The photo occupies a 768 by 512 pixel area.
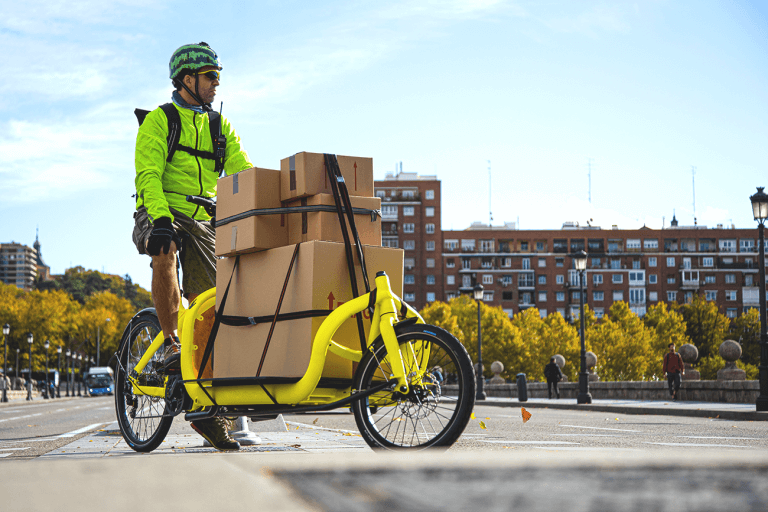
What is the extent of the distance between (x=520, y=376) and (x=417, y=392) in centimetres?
2702

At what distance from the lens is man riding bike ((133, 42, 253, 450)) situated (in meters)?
5.00

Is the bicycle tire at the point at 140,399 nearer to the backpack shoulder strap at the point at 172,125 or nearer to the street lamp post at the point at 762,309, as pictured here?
the backpack shoulder strap at the point at 172,125

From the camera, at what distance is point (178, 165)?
17.5 ft

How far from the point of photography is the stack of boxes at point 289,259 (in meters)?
4.11

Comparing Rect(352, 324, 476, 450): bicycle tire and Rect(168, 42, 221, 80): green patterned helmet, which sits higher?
Rect(168, 42, 221, 80): green patterned helmet

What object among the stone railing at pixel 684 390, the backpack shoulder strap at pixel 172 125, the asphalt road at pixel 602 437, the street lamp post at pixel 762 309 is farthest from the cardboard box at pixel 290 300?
the stone railing at pixel 684 390

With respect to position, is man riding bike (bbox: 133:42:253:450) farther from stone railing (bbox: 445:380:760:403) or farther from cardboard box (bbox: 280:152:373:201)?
stone railing (bbox: 445:380:760:403)

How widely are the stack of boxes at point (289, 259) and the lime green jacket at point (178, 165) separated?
2.07ft

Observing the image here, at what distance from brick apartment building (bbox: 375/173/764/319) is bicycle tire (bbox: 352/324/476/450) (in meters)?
113

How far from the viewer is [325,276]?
411 centimetres

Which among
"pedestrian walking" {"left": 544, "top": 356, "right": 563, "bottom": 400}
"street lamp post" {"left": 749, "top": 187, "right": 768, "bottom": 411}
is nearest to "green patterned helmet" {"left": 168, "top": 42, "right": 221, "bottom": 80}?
"street lamp post" {"left": 749, "top": 187, "right": 768, "bottom": 411}

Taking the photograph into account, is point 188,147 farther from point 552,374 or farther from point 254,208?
point 552,374

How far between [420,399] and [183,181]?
240cm

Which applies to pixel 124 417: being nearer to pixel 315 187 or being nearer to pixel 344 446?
pixel 344 446
